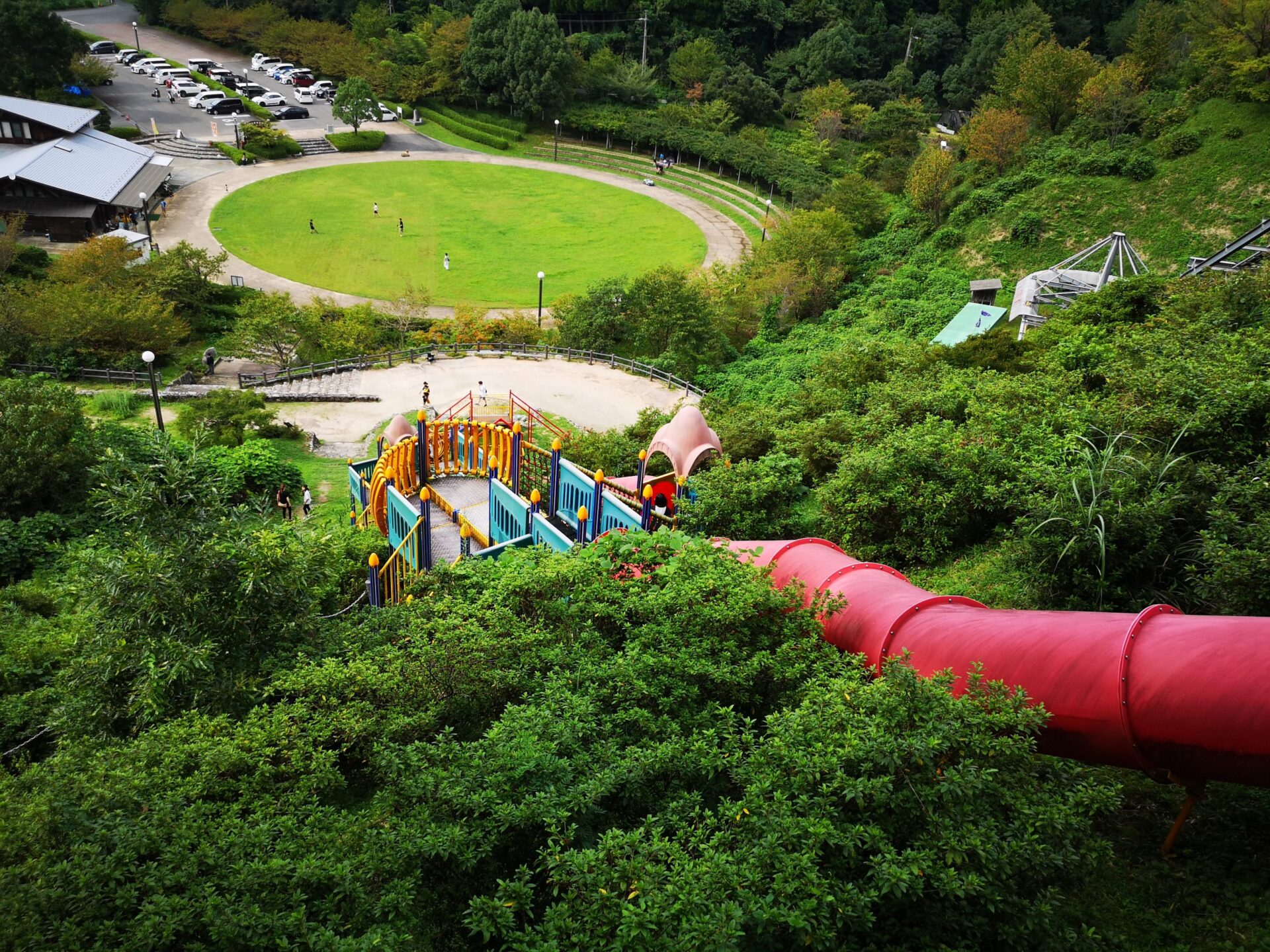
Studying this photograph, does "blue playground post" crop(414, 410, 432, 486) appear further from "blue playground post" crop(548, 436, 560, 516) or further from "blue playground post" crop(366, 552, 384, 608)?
"blue playground post" crop(366, 552, 384, 608)

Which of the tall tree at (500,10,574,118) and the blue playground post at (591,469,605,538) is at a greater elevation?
the tall tree at (500,10,574,118)

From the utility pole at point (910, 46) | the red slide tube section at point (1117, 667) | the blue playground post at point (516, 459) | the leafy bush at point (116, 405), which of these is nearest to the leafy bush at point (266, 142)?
the leafy bush at point (116, 405)

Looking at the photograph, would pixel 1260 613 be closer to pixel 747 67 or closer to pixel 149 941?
pixel 149 941

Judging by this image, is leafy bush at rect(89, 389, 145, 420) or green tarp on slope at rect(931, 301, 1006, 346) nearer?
leafy bush at rect(89, 389, 145, 420)

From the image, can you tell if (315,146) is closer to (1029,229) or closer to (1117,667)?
(1029,229)

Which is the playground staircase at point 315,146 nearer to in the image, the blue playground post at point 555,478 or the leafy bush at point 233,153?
the leafy bush at point 233,153

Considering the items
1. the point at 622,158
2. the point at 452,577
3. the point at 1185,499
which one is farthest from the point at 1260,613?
the point at 622,158

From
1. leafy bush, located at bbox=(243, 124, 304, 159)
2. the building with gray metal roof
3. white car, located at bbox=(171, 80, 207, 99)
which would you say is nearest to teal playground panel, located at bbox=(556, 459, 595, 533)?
the building with gray metal roof
